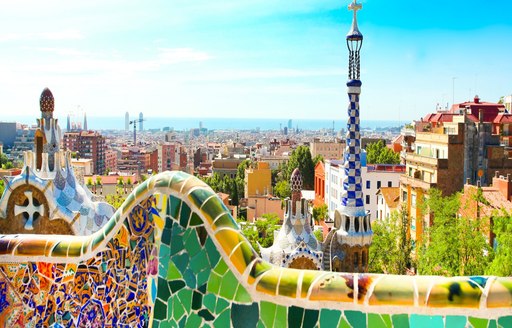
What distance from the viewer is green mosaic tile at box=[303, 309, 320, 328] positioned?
11.0 ft

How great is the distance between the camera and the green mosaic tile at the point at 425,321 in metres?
3.12

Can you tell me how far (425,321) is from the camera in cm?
314

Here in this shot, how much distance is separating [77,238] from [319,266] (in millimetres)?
9520

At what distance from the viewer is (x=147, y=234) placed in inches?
Result: 162

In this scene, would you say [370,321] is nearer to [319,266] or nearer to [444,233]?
[319,266]

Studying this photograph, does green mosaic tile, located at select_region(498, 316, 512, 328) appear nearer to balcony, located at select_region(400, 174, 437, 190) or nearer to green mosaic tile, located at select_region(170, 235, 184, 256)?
green mosaic tile, located at select_region(170, 235, 184, 256)

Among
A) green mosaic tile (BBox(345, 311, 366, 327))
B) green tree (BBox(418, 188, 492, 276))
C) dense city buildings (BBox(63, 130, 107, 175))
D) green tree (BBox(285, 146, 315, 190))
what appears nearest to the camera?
green mosaic tile (BBox(345, 311, 366, 327))

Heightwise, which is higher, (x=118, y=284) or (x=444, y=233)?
(x=118, y=284)

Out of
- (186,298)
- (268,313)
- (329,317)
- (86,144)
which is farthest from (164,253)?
(86,144)

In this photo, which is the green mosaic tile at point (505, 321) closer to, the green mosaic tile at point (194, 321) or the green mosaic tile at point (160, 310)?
the green mosaic tile at point (194, 321)

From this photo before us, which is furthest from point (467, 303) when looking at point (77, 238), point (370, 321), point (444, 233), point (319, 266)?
point (444, 233)

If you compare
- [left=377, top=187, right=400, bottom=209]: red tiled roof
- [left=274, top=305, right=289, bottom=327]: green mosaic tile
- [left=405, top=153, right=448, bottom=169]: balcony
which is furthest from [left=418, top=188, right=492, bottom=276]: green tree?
[left=377, top=187, right=400, bottom=209]: red tiled roof

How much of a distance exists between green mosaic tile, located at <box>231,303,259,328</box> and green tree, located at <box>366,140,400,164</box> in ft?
164

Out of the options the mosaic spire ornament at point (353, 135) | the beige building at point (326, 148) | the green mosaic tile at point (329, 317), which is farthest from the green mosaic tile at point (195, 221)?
the beige building at point (326, 148)
